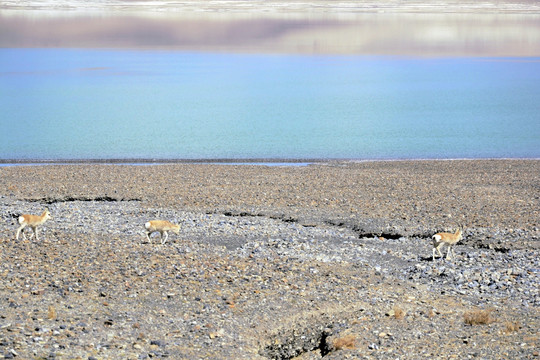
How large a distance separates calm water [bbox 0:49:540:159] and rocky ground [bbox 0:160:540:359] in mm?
12065

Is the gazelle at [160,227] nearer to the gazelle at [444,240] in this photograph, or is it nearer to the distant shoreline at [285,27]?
the gazelle at [444,240]

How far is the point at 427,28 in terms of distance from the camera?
400 ft

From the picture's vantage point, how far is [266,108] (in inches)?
1873

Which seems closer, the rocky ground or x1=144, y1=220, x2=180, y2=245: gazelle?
the rocky ground

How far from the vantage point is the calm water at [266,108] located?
35062mm

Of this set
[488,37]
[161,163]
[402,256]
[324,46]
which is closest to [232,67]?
[324,46]

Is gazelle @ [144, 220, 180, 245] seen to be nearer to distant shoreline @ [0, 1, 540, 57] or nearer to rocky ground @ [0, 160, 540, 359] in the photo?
rocky ground @ [0, 160, 540, 359]

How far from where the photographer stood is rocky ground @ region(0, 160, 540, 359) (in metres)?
10.6

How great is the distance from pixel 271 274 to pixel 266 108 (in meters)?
34.8

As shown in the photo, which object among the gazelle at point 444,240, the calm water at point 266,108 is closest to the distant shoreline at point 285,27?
the calm water at point 266,108

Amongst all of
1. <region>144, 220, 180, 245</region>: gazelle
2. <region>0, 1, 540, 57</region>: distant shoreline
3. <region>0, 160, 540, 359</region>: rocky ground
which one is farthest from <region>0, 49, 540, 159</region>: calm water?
<region>144, 220, 180, 245</region>: gazelle

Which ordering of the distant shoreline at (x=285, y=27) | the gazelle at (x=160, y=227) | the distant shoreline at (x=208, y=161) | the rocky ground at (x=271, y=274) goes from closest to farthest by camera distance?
the rocky ground at (x=271, y=274) → the gazelle at (x=160, y=227) → the distant shoreline at (x=208, y=161) → the distant shoreline at (x=285, y=27)

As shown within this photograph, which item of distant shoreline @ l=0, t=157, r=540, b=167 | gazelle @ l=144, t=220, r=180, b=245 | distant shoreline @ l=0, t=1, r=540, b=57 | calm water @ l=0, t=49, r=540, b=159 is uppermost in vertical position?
distant shoreline @ l=0, t=1, r=540, b=57

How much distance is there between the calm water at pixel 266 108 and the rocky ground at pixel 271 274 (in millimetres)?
12065
